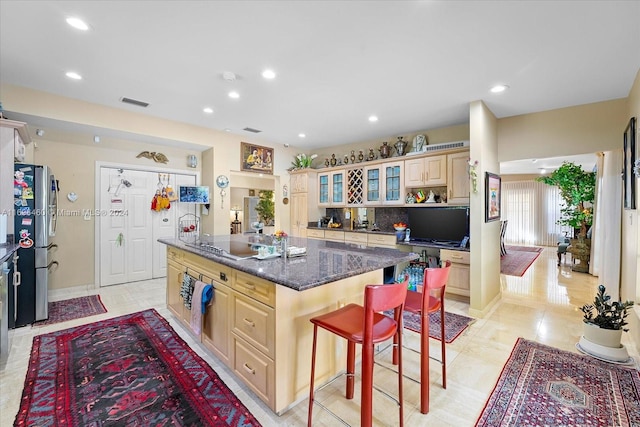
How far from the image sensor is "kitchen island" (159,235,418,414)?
1716mm

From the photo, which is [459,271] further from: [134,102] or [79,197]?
[79,197]

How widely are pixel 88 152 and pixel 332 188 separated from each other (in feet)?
13.4

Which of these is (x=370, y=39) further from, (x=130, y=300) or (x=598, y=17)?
(x=130, y=300)

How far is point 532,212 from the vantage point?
362 inches

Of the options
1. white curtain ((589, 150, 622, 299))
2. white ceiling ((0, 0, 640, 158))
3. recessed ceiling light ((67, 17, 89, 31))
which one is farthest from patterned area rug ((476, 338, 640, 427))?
recessed ceiling light ((67, 17, 89, 31))

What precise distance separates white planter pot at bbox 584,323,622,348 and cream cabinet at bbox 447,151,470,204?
1.88 meters

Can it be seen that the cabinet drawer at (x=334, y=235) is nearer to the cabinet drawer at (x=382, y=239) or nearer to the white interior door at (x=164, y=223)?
the cabinet drawer at (x=382, y=239)

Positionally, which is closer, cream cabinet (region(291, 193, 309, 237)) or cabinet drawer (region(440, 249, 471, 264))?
cabinet drawer (region(440, 249, 471, 264))

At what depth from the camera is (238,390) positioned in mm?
1992

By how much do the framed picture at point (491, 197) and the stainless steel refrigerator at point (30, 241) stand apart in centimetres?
510

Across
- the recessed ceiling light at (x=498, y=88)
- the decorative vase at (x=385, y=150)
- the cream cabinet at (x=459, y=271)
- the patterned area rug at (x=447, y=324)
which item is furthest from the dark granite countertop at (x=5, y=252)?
the decorative vase at (x=385, y=150)

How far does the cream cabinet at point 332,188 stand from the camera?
5519 mm

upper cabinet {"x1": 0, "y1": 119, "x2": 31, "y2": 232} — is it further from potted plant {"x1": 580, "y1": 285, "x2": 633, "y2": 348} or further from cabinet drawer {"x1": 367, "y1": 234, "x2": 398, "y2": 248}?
potted plant {"x1": 580, "y1": 285, "x2": 633, "y2": 348}

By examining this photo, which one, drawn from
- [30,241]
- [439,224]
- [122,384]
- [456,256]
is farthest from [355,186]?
[30,241]
